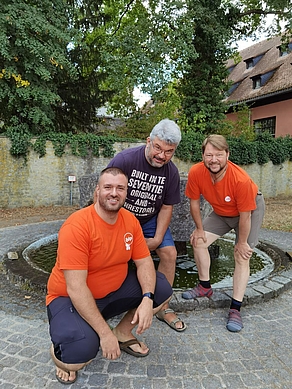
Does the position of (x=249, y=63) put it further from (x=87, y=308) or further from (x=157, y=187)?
(x=87, y=308)

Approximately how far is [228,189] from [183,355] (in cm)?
148

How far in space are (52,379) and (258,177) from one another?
17.0m

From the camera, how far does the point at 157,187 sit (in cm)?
311

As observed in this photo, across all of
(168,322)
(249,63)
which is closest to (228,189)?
(168,322)

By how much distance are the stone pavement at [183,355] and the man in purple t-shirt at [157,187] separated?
0.99ft

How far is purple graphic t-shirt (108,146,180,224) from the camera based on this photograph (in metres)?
3.07

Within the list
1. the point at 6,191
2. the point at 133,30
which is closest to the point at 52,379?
the point at 6,191

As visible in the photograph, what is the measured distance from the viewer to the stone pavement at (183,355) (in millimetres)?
2244

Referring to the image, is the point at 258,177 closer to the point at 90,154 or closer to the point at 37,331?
the point at 90,154

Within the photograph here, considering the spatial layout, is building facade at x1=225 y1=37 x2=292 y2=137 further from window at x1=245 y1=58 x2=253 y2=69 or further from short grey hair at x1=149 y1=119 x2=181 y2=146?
short grey hair at x1=149 y1=119 x2=181 y2=146

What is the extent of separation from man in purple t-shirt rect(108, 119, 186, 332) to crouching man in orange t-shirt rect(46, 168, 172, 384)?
58 cm

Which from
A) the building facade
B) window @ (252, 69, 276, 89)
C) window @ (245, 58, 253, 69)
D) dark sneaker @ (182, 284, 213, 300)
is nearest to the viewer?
dark sneaker @ (182, 284, 213, 300)

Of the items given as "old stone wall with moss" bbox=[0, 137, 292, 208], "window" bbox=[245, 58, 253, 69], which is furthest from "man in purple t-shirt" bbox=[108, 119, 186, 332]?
"window" bbox=[245, 58, 253, 69]

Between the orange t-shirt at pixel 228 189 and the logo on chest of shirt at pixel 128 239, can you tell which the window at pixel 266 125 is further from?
the logo on chest of shirt at pixel 128 239
